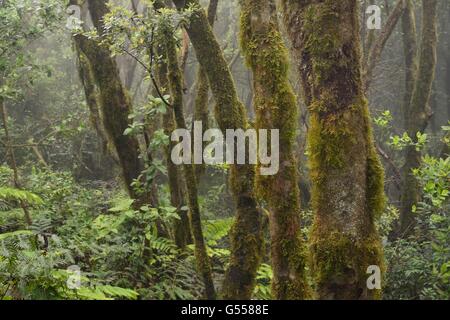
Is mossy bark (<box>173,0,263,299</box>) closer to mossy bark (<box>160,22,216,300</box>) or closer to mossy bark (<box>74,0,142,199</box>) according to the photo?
mossy bark (<box>160,22,216,300</box>)

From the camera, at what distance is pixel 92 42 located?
269 inches

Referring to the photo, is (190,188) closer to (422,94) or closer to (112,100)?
(112,100)

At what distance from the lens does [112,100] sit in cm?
690

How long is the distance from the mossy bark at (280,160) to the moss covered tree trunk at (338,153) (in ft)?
1.97

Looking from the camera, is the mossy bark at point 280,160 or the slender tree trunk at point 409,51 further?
the slender tree trunk at point 409,51

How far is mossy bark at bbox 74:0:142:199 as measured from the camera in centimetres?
689

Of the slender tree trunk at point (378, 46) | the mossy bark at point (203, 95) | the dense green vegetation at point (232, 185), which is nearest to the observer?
the dense green vegetation at point (232, 185)

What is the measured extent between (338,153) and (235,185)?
7.61 feet

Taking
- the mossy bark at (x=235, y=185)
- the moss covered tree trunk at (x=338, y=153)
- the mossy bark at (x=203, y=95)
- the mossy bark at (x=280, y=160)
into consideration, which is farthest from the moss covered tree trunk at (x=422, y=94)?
the moss covered tree trunk at (x=338, y=153)

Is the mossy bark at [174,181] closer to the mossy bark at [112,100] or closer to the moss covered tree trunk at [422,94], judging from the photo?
the mossy bark at [112,100]

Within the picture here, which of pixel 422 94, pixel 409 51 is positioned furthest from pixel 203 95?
pixel 409 51

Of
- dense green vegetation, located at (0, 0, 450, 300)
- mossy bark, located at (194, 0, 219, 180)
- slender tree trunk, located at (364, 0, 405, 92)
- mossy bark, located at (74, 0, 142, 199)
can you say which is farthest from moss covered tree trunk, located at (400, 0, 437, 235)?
mossy bark, located at (74, 0, 142, 199)

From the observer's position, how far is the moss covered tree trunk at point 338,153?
3.43 metres
